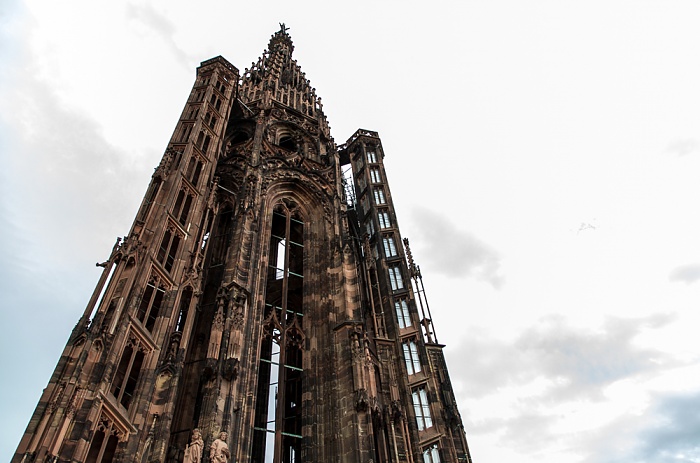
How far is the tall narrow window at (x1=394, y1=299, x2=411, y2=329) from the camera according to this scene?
946 inches

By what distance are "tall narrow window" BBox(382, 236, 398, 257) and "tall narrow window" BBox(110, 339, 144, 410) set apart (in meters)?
14.7

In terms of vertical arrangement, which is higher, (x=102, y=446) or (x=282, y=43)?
(x=282, y=43)

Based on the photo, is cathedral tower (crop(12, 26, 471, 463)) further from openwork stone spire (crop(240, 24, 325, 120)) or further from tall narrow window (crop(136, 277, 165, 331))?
openwork stone spire (crop(240, 24, 325, 120))

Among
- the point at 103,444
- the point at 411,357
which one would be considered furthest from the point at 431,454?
the point at 103,444

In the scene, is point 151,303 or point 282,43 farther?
point 282,43

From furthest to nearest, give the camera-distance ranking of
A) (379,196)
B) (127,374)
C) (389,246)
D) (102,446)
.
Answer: (379,196) → (389,246) → (127,374) → (102,446)

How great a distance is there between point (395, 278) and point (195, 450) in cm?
1460

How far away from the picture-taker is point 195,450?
1352 centimetres

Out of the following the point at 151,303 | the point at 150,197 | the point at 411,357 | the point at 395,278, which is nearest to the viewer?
the point at 151,303

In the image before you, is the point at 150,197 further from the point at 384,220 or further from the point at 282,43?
the point at 282,43

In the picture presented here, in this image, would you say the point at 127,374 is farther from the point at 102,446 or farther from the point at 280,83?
the point at 280,83

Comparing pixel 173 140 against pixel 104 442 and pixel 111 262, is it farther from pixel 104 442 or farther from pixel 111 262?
pixel 104 442

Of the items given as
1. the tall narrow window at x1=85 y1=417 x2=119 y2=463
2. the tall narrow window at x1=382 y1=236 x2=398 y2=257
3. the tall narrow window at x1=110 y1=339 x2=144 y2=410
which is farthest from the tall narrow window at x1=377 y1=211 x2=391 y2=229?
the tall narrow window at x1=85 y1=417 x2=119 y2=463

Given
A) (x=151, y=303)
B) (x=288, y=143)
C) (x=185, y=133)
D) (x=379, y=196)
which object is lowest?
(x=151, y=303)
